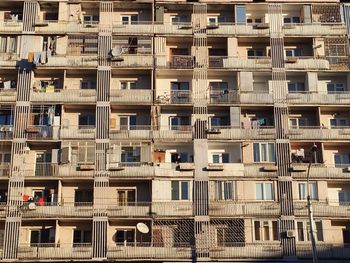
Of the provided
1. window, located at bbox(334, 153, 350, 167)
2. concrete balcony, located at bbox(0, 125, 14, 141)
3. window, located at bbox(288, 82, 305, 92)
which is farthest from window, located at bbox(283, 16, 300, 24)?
concrete balcony, located at bbox(0, 125, 14, 141)

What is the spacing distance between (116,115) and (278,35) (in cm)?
1479

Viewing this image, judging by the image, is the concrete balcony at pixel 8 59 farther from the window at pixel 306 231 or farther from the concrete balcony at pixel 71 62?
the window at pixel 306 231

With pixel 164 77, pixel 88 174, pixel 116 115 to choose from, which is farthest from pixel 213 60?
pixel 88 174

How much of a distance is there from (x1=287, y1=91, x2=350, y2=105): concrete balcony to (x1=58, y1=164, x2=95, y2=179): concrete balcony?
16.6 metres

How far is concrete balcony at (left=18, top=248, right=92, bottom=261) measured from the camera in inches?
1797

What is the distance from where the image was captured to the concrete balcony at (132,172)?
47.9 meters

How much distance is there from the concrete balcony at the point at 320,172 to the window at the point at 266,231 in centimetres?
423

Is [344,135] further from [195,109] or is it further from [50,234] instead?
[50,234]

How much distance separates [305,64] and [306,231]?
13.6 meters

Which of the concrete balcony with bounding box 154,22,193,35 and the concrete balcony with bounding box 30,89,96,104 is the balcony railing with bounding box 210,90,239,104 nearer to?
the concrete balcony with bounding box 154,22,193,35

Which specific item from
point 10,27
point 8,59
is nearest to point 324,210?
point 8,59

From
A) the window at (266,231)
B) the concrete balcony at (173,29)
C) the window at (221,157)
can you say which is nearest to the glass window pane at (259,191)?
the window at (266,231)

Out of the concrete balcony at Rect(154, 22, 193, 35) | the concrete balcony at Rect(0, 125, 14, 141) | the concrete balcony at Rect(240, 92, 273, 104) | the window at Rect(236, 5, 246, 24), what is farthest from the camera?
the window at Rect(236, 5, 246, 24)

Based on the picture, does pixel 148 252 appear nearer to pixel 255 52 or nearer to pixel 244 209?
pixel 244 209
